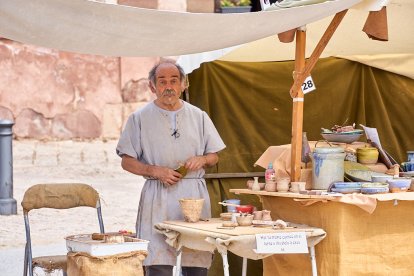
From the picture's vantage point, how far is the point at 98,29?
4922 millimetres

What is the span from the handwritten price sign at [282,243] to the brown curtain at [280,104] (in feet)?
6.25

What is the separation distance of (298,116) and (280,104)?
5.48ft

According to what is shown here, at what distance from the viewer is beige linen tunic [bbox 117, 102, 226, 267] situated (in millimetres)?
6055

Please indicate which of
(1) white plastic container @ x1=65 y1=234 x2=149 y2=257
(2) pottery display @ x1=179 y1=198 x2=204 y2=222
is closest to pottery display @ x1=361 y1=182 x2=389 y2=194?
(2) pottery display @ x1=179 y1=198 x2=204 y2=222

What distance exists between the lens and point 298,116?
5855 mm

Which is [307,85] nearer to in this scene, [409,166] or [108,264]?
[409,166]

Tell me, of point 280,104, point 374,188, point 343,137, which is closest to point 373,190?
point 374,188

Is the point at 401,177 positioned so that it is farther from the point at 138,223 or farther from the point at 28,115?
the point at 28,115

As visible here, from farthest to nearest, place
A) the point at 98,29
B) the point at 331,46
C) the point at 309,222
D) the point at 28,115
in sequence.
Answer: the point at 28,115 → the point at 331,46 → the point at 309,222 → the point at 98,29

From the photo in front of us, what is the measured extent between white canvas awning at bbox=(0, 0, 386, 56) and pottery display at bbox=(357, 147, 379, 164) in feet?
3.57

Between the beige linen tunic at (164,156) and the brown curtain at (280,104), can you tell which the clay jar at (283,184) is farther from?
the brown curtain at (280,104)

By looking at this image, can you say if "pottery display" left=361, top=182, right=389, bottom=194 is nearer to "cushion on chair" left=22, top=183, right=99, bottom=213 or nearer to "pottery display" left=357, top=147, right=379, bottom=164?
"pottery display" left=357, top=147, right=379, bottom=164

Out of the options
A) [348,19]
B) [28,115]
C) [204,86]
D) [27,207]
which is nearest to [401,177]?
[348,19]

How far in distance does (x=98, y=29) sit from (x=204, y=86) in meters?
2.45
